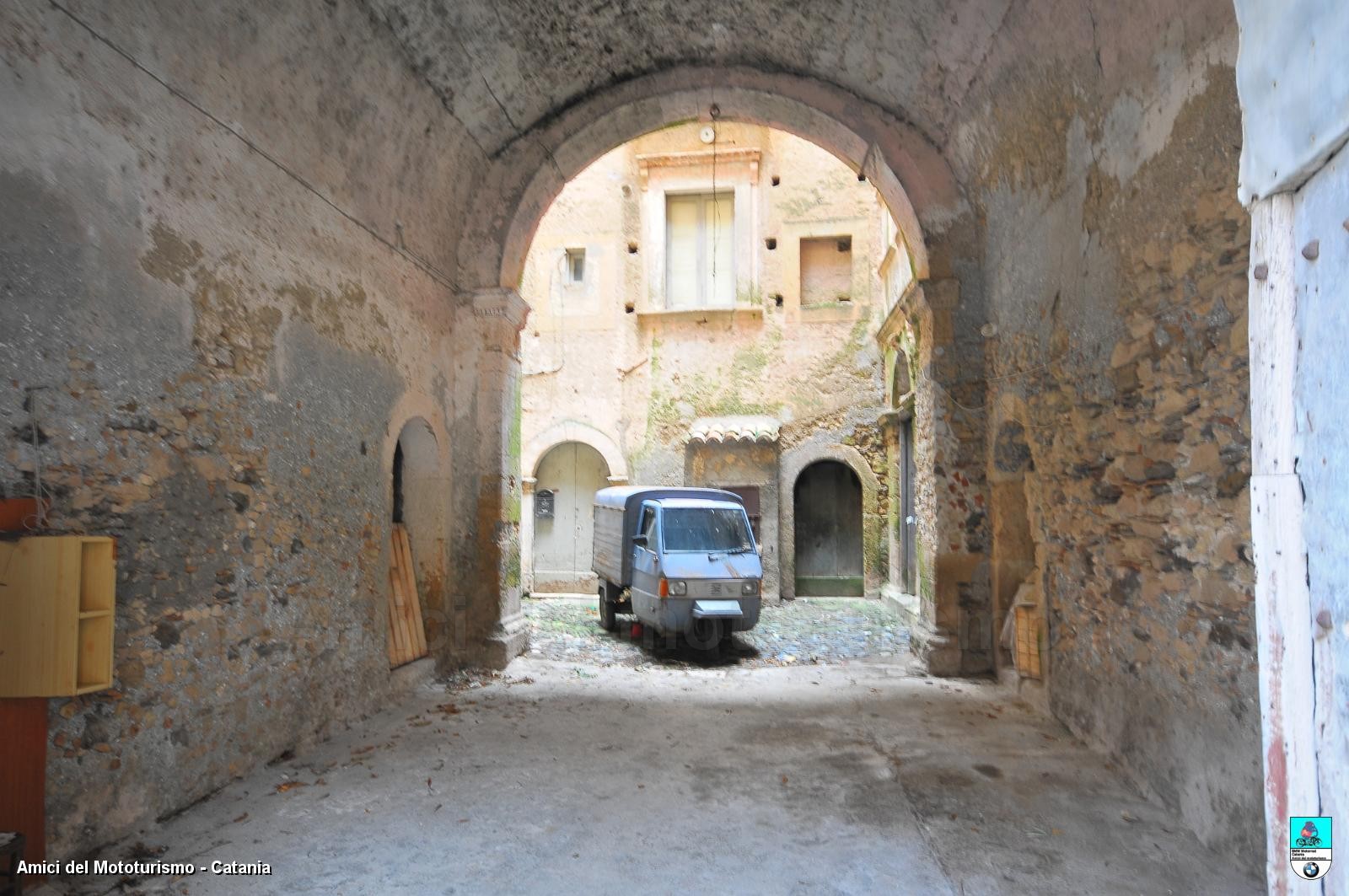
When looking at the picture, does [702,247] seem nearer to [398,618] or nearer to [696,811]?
[398,618]

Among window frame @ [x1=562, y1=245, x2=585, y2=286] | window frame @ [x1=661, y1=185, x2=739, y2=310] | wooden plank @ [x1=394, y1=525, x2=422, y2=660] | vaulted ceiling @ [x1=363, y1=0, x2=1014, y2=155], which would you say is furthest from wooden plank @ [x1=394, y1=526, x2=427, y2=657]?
window frame @ [x1=562, y1=245, x2=585, y2=286]

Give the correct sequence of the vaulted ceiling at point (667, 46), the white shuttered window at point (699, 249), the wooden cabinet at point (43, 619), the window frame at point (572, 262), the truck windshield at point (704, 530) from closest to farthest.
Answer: the wooden cabinet at point (43, 619) → the vaulted ceiling at point (667, 46) → the truck windshield at point (704, 530) → the white shuttered window at point (699, 249) → the window frame at point (572, 262)

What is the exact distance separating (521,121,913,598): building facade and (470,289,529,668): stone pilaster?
6.37 m

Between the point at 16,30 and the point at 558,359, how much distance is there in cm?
1128

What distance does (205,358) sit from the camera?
397 cm

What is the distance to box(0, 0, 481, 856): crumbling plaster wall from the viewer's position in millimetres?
3139

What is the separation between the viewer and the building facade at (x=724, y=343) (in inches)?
533

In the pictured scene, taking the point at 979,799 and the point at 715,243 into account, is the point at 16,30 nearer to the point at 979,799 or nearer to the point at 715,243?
the point at 979,799

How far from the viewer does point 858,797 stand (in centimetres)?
398

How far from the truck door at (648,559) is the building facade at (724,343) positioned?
14.8 ft

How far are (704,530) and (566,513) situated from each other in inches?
A: 262

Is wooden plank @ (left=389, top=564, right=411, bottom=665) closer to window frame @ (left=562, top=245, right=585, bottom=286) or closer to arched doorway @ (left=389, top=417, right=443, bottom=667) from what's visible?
arched doorway @ (left=389, top=417, right=443, bottom=667)

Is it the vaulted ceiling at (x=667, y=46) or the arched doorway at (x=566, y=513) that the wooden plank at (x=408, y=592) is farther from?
the arched doorway at (x=566, y=513)

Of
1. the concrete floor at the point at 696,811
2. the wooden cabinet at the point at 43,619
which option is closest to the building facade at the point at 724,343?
the concrete floor at the point at 696,811
